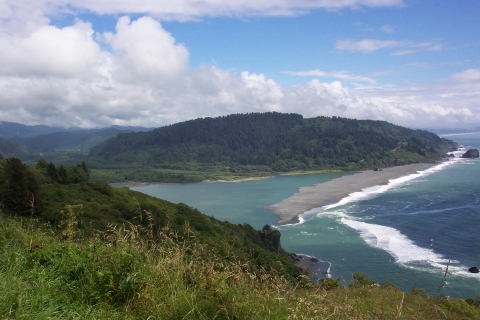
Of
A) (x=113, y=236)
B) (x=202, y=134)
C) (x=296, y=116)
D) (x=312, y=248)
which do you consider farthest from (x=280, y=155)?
(x=113, y=236)

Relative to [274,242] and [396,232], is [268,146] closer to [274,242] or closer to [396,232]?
[396,232]

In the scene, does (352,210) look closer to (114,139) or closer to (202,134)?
(202,134)

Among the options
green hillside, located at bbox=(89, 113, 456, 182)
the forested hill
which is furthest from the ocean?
the forested hill

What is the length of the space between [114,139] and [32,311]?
7656 inches

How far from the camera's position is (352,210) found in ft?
147

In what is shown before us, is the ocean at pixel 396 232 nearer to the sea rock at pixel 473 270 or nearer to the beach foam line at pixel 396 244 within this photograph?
the beach foam line at pixel 396 244

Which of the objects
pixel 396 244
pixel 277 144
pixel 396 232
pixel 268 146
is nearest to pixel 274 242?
pixel 396 244

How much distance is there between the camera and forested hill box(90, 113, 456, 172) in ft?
412

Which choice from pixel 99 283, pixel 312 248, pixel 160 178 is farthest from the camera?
pixel 160 178

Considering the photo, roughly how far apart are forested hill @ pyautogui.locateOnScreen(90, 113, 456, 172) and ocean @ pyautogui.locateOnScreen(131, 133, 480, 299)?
63883 mm

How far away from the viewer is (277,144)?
16162 centimetres

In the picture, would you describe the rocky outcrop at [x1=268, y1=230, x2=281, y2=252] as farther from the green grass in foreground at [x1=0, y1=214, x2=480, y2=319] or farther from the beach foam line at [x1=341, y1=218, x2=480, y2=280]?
the green grass in foreground at [x1=0, y1=214, x2=480, y2=319]

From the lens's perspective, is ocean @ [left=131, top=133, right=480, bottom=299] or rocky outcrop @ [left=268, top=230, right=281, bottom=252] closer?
ocean @ [left=131, top=133, right=480, bottom=299]

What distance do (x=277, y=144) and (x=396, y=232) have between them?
129m
